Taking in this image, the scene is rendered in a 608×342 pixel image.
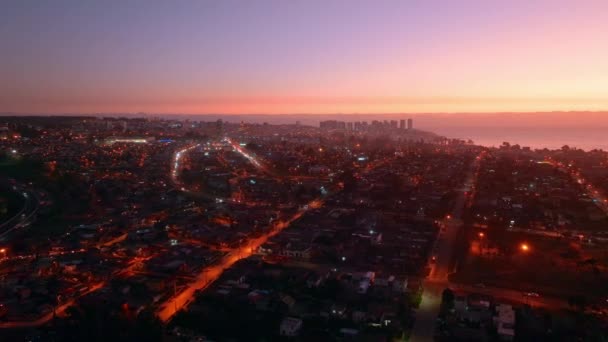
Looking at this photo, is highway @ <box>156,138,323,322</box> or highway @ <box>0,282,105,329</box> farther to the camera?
highway @ <box>156,138,323,322</box>

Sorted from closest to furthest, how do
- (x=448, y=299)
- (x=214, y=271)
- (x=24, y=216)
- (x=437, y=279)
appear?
(x=448, y=299) < (x=437, y=279) < (x=214, y=271) < (x=24, y=216)

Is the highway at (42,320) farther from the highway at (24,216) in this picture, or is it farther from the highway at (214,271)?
the highway at (24,216)

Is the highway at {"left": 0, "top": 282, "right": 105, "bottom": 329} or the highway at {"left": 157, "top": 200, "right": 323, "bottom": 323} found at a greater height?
the highway at {"left": 157, "top": 200, "right": 323, "bottom": 323}

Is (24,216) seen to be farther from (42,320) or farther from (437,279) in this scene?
(437,279)

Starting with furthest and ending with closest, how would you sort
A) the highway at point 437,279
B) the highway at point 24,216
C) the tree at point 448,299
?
the highway at point 24,216 < the tree at point 448,299 < the highway at point 437,279

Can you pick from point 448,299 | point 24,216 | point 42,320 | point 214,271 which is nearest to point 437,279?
point 448,299

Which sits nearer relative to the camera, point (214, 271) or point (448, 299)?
point (448, 299)

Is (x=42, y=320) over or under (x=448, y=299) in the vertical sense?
under

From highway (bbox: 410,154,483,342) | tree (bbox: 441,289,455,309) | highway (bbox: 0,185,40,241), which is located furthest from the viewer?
highway (bbox: 0,185,40,241)

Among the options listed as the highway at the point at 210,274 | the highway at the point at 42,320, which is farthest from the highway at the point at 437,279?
the highway at the point at 42,320

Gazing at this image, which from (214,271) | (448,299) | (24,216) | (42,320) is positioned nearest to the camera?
(42,320)

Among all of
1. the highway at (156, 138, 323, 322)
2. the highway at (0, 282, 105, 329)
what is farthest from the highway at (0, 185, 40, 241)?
the highway at (156, 138, 323, 322)

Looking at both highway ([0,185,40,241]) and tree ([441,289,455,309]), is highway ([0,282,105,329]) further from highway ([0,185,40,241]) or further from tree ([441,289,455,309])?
tree ([441,289,455,309])
